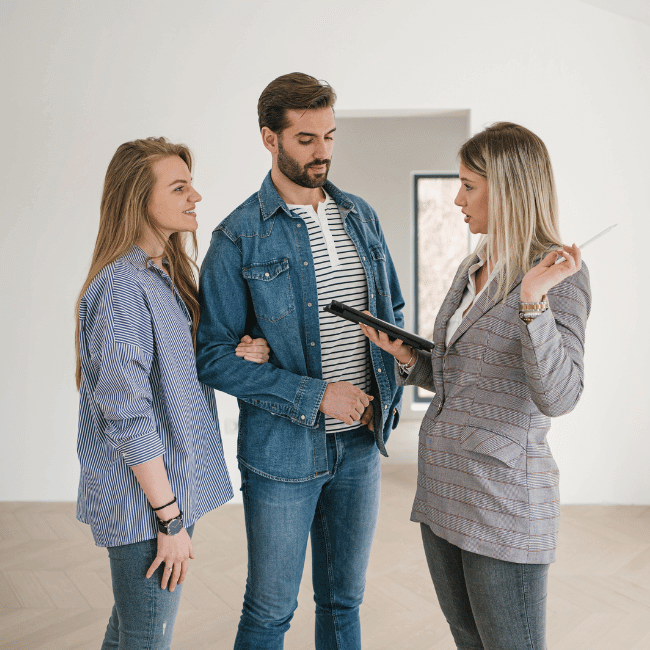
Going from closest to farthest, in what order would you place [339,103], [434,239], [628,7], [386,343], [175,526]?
[175,526], [386,343], [628,7], [339,103], [434,239]

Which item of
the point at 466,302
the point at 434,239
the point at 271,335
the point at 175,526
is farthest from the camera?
the point at 434,239

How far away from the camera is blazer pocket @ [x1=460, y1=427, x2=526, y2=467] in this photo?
1268 mm

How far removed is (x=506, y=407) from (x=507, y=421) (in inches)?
1.1

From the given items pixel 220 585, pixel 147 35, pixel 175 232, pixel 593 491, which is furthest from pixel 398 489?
pixel 147 35

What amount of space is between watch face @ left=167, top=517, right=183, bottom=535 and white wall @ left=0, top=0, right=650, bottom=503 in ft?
8.54

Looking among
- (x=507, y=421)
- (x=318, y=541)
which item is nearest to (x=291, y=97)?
(x=507, y=421)

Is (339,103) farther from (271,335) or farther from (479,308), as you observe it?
(479,308)

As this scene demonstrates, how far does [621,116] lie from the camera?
140 inches

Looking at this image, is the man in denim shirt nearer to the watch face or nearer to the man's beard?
the man's beard

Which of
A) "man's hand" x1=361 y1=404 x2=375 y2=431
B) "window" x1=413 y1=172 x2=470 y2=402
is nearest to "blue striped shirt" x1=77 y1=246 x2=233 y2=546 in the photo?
"man's hand" x1=361 y1=404 x2=375 y2=431

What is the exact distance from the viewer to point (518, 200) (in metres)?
1.30

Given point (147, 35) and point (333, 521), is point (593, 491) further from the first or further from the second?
point (147, 35)

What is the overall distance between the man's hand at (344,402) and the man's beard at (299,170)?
21.2 inches

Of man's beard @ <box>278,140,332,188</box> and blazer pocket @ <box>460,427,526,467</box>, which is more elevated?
man's beard @ <box>278,140,332,188</box>
